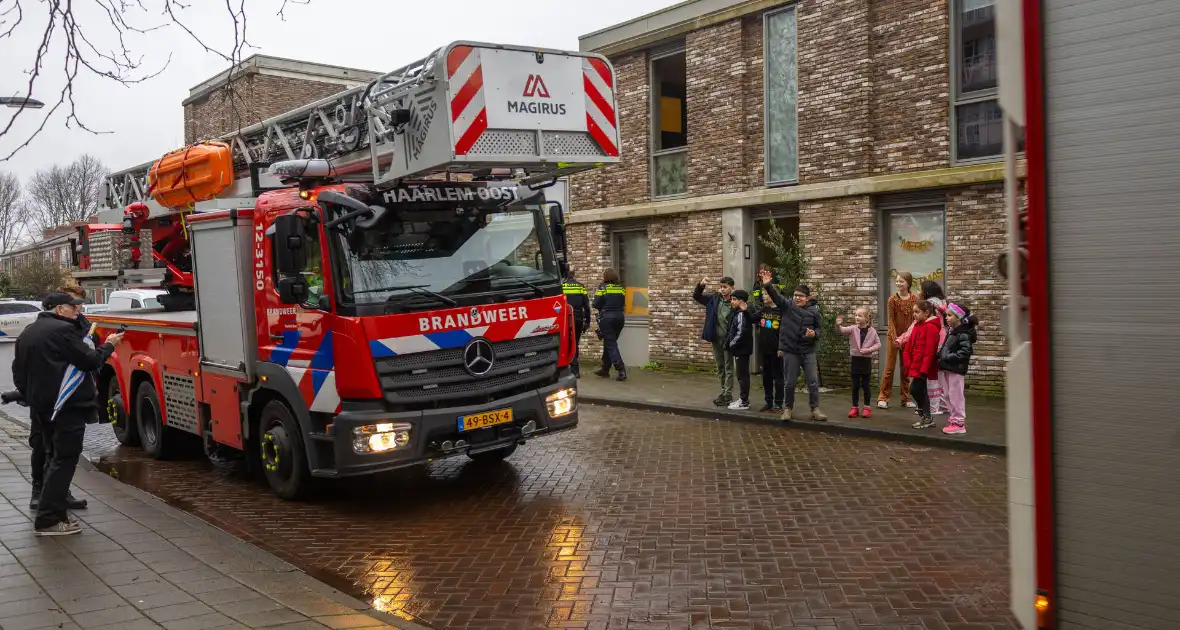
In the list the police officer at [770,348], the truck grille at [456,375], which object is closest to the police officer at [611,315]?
the police officer at [770,348]

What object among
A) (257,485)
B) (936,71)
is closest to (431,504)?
(257,485)

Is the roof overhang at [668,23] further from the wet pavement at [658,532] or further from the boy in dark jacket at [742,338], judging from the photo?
the wet pavement at [658,532]

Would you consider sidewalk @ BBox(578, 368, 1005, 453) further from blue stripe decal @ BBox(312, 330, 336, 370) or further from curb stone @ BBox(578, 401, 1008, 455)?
blue stripe decal @ BBox(312, 330, 336, 370)

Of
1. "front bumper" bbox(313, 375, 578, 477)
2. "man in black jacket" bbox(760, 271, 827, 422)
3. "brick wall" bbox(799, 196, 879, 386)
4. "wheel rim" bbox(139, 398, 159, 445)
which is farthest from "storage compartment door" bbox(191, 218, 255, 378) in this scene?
"brick wall" bbox(799, 196, 879, 386)

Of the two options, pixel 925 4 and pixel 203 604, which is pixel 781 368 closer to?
pixel 925 4

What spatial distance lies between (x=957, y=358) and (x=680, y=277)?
7.36 metres

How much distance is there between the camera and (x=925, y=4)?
12.6 metres

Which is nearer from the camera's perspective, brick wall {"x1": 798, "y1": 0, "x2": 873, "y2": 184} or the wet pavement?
the wet pavement

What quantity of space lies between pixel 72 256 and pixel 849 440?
35.3 ft

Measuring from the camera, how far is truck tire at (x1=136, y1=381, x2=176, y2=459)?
384 inches

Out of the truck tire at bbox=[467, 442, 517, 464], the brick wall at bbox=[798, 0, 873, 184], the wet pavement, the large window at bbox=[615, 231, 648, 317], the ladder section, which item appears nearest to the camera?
the wet pavement

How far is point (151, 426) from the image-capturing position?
10125 mm

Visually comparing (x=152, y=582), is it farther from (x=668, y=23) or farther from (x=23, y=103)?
(x=668, y=23)

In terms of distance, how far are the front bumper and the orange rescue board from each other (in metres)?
4.18
